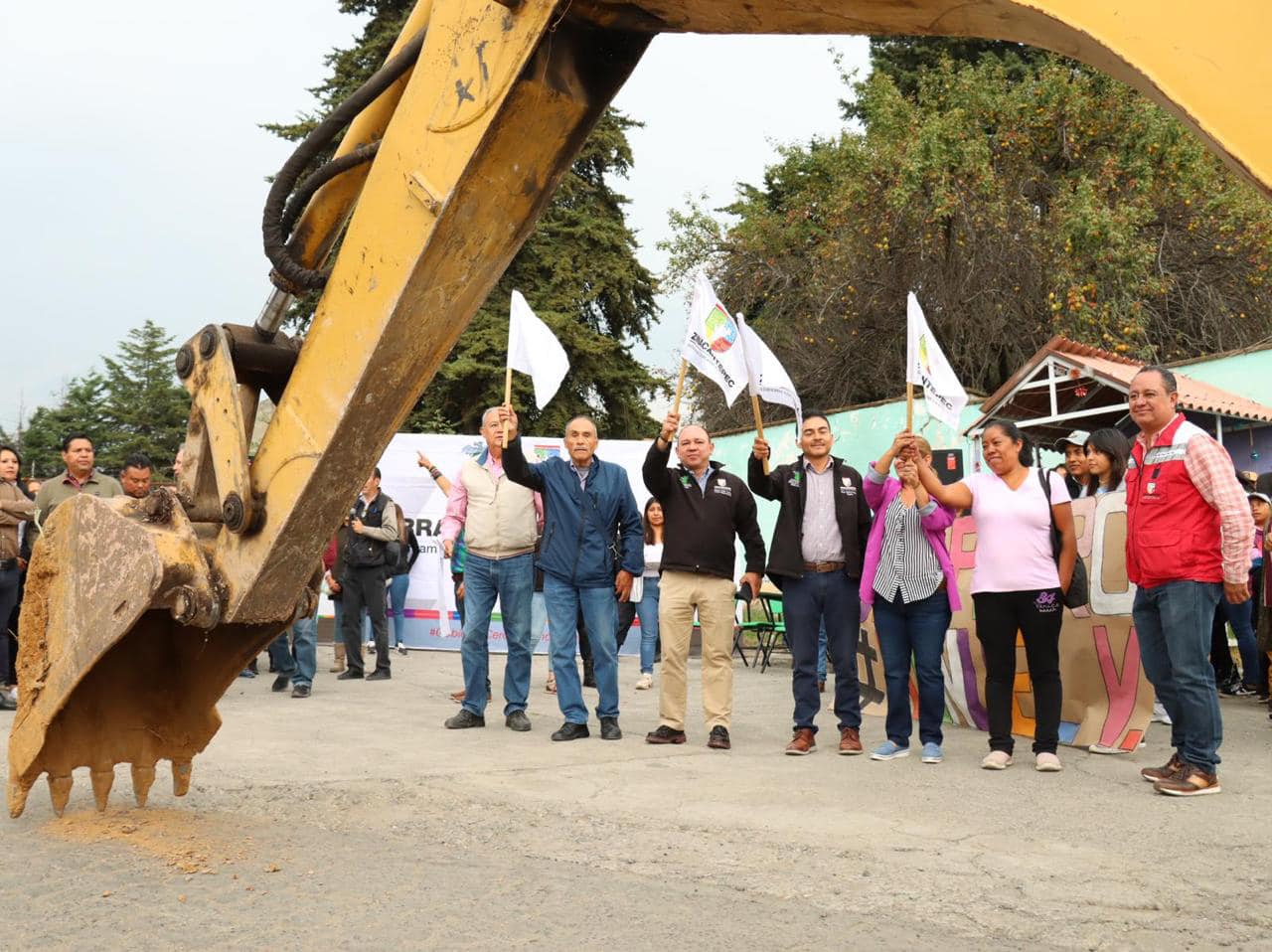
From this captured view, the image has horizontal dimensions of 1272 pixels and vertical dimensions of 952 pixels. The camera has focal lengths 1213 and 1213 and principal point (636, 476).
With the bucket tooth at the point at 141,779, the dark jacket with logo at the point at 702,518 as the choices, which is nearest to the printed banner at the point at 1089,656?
the dark jacket with logo at the point at 702,518

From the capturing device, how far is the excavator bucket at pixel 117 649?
4.16 metres

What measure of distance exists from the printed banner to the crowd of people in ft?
1.39

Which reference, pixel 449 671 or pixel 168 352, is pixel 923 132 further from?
pixel 168 352

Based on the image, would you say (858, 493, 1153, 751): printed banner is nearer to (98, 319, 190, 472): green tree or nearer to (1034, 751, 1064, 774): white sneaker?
(1034, 751, 1064, 774): white sneaker

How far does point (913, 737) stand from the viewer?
8.00m

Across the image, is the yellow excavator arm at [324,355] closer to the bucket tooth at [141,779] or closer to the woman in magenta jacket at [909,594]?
the bucket tooth at [141,779]

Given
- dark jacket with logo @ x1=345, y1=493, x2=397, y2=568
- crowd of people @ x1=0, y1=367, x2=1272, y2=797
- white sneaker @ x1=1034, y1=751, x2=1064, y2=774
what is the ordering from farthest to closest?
1. dark jacket with logo @ x1=345, y1=493, x2=397, y2=568
2. white sneaker @ x1=1034, y1=751, x2=1064, y2=774
3. crowd of people @ x1=0, y1=367, x2=1272, y2=797

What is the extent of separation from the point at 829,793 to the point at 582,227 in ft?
86.7

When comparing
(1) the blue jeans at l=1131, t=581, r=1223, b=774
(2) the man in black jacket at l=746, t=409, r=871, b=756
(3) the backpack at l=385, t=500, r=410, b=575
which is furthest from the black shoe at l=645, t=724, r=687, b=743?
(3) the backpack at l=385, t=500, r=410, b=575

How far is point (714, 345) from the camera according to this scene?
25.1 feet

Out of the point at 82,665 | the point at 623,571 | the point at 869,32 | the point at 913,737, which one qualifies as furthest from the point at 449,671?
the point at 869,32

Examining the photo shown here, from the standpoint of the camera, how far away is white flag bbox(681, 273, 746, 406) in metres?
7.55

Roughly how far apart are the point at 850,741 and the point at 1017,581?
1.39 metres

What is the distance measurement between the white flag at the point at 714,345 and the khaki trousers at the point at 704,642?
123 centimetres
